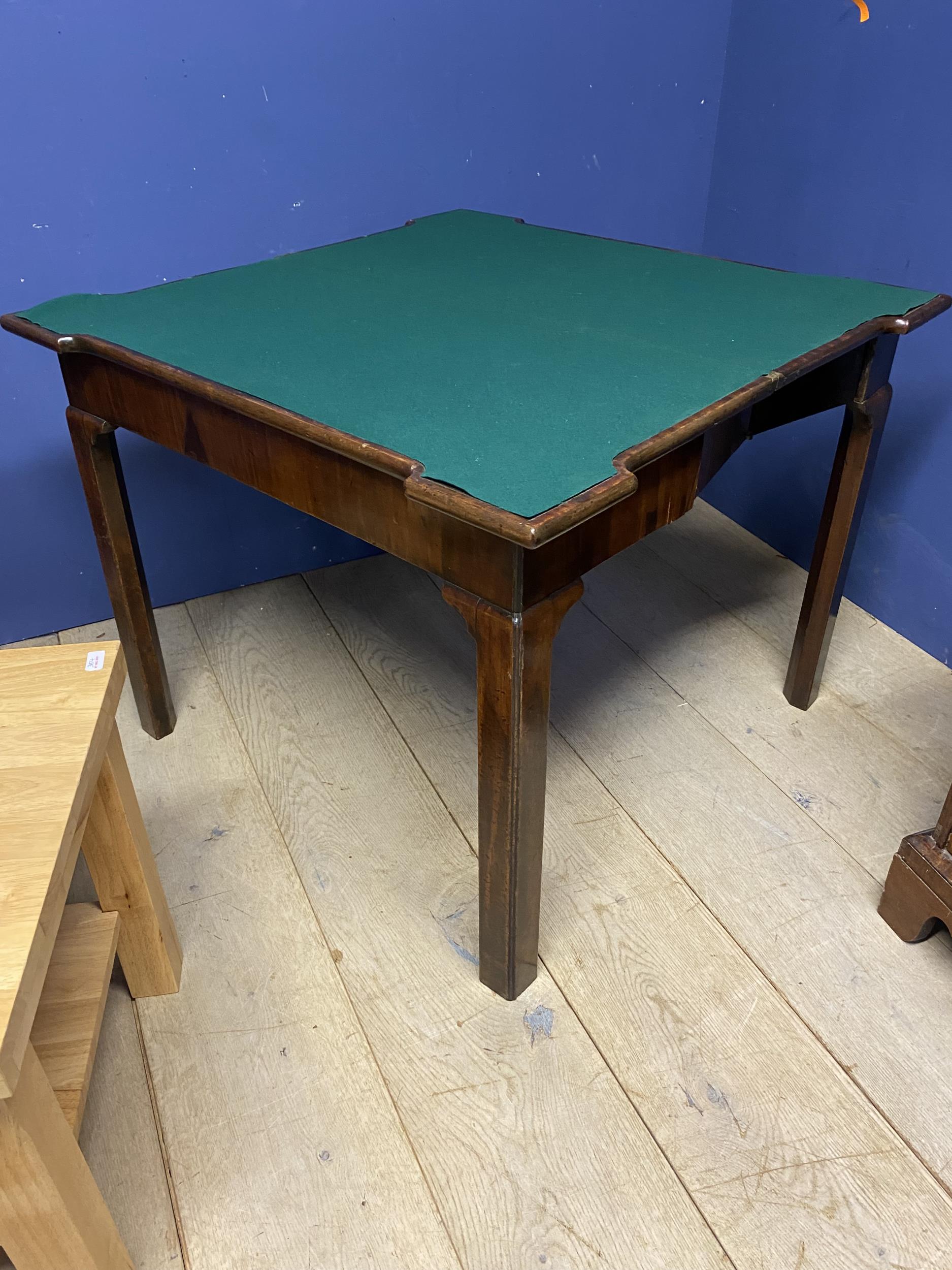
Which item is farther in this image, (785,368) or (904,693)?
(904,693)

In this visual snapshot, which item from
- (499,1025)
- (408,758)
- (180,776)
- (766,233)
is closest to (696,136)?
(766,233)

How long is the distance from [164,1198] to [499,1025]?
0.42 meters

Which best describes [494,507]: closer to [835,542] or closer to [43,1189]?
[43,1189]

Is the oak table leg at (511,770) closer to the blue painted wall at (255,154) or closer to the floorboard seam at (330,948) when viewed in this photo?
the floorboard seam at (330,948)

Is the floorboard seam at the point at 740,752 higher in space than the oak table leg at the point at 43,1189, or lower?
lower

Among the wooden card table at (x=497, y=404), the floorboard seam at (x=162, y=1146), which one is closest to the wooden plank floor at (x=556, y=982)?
the floorboard seam at (x=162, y=1146)

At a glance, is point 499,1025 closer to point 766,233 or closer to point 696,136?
point 766,233

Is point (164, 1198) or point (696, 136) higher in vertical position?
point (696, 136)

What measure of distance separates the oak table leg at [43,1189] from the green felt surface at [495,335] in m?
0.61

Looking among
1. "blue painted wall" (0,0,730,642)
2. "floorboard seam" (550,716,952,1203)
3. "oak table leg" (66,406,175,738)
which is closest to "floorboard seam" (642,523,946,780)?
"floorboard seam" (550,716,952,1203)

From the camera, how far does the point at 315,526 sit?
7.22ft

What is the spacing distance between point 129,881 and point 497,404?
2.32 feet

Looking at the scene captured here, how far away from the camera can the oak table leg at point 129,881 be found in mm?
1145

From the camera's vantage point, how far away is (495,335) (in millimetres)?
1296
